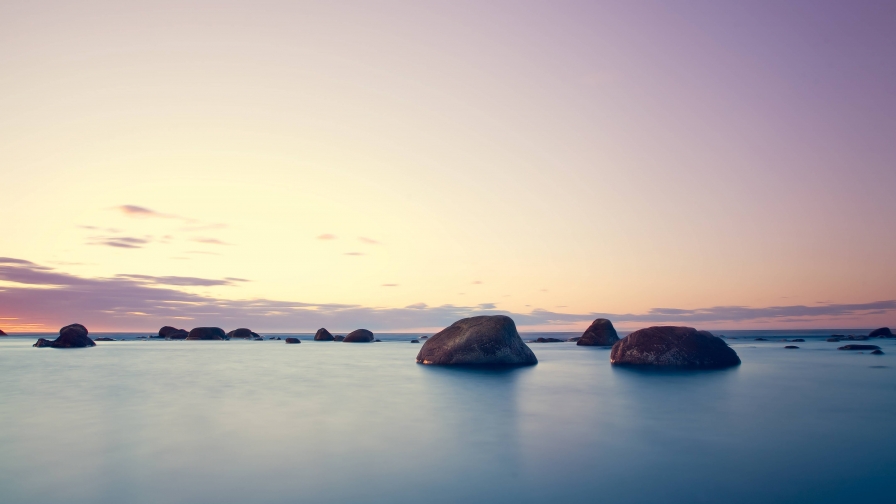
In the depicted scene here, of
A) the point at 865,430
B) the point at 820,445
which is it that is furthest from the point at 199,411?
the point at 865,430

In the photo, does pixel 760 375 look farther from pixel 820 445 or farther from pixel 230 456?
pixel 230 456

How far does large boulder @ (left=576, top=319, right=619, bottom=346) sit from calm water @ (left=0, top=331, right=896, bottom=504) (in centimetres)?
2793

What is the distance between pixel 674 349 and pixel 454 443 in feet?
47.2

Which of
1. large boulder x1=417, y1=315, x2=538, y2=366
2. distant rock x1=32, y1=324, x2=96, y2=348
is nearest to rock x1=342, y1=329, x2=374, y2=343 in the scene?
distant rock x1=32, y1=324, x2=96, y2=348

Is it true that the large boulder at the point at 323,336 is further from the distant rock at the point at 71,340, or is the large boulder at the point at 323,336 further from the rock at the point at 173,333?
the distant rock at the point at 71,340

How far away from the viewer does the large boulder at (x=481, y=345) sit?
20.9 m

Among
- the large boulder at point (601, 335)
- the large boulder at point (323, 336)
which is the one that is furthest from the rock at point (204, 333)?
the large boulder at point (601, 335)

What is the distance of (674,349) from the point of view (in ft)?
63.5

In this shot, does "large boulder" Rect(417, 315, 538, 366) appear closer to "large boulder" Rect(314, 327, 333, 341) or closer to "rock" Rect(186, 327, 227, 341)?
"large boulder" Rect(314, 327, 333, 341)

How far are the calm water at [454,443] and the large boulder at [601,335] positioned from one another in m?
27.9

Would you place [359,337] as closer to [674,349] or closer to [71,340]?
[71,340]

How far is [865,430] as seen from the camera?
8578 millimetres

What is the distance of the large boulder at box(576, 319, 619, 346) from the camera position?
42500mm

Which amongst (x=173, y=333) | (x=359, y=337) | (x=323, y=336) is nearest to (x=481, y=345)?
(x=359, y=337)
